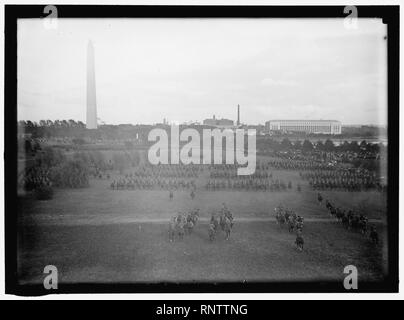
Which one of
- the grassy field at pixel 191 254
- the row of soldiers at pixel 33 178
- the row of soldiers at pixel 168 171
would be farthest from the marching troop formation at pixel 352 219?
the row of soldiers at pixel 33 178

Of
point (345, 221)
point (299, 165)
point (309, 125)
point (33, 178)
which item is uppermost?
point (309, 125)

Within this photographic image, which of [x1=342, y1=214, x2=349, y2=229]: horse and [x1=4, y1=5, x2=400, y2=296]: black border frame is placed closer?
[x1=4, y1=5, x2=400, y2=296]: black border frame

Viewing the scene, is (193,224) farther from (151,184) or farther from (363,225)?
→ (363,225)

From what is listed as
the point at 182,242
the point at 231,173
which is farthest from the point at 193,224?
the point at 231,173

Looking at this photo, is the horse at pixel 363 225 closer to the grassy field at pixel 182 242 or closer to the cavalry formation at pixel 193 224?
the grassy field at pixel 182 242

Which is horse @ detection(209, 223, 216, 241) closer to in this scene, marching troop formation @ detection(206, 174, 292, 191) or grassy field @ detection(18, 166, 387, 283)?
grassy field @ detection(18, 166, 387, 283)

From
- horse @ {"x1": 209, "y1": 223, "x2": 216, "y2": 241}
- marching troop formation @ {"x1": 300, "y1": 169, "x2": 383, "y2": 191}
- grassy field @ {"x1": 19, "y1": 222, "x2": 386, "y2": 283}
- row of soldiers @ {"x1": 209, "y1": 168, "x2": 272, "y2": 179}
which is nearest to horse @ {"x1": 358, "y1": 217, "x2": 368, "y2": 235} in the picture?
grassy field @ {"x1": 19, "y1": 222, "x2": 386, "y2": 283}
